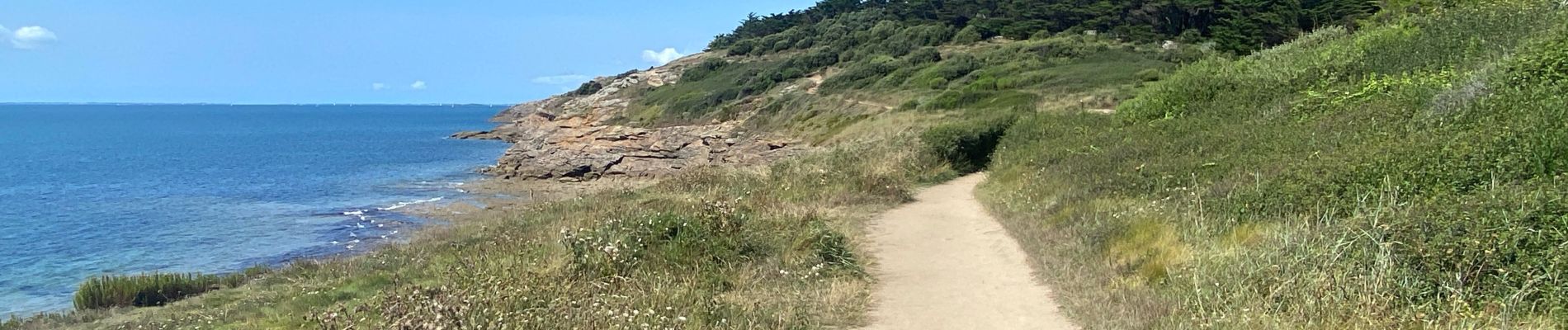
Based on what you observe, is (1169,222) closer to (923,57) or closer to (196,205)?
(196,205)

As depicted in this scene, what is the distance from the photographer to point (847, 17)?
99188 mm

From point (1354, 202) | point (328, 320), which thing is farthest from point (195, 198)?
point (1354, 202)

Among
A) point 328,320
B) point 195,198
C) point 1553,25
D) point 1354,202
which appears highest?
point 1553,25

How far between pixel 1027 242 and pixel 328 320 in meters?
6.15

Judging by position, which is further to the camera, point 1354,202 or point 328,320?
point 1354,202

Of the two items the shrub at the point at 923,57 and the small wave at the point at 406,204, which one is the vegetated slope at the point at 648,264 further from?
the shrub at the point at 923,57

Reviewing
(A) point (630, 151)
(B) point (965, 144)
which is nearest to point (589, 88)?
(A) point (630, 151)

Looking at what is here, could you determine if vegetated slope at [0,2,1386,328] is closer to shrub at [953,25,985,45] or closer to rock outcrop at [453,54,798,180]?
rock outcrop at [453,54,798,180]

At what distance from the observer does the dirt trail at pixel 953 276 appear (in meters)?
7.61

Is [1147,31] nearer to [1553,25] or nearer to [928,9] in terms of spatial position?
[928,9]

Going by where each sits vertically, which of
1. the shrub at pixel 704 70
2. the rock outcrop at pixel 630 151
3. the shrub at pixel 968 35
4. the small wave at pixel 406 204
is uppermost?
the shrub at pixel 968 35

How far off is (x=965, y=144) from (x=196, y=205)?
27.6 meters

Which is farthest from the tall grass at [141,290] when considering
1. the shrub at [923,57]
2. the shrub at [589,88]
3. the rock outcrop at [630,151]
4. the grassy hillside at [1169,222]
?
the shrub at [589,88]

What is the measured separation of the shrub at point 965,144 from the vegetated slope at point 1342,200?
117 inches
